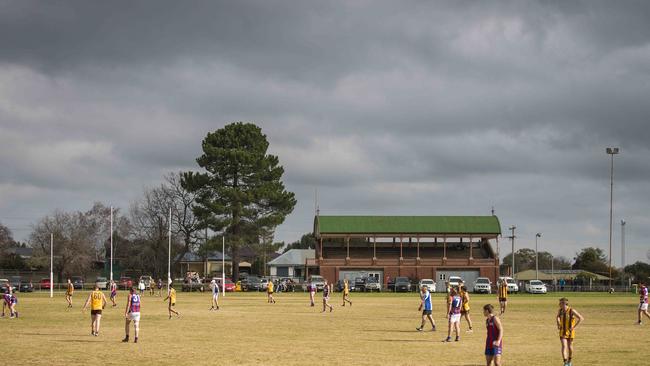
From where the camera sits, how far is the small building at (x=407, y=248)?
104 meters

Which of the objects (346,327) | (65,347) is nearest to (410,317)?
(346,327)

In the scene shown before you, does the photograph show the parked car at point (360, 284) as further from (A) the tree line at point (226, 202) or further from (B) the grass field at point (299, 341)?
(B) the grass field at point (299, 341)

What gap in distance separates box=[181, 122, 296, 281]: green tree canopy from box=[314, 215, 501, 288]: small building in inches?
376

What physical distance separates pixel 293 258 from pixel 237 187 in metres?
43.6

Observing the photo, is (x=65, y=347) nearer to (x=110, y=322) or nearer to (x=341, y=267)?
(x=110, y=322)

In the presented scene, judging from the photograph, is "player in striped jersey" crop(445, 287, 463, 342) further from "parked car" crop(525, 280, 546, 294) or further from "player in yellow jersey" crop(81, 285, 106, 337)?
"parked car" crop(525, 280, 546, 294)

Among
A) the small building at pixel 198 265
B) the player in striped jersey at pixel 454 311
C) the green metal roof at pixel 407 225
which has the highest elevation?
the green metal roof at pixel 407 225

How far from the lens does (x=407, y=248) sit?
365 ft

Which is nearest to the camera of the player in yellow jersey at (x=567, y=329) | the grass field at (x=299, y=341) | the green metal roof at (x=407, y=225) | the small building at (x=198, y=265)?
the player in yellow jersey at (x=567, y=329)

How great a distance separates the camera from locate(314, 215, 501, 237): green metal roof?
353ft

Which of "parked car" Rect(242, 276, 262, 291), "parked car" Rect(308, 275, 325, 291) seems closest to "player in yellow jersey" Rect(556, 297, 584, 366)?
"parked car" Rect(308, 275, 325, 291)

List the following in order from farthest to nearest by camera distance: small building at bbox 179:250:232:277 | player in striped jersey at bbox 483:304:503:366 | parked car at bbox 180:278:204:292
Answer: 1. small building at bbox 179:250:232:277
2. parked car at bbox 180:278:204:292
3. player in striped jersey at bbox 483:304:503:366

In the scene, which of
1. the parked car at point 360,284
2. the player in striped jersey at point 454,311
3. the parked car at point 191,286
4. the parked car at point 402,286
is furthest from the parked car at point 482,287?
the player in striped jersey at point 454,311

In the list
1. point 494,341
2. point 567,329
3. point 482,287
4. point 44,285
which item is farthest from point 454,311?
point 44,285
